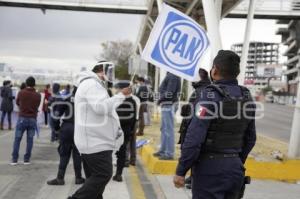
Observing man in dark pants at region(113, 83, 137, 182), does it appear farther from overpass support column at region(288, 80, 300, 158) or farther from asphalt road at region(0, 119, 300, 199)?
overpass support column at region(288, 80, 300, 158)

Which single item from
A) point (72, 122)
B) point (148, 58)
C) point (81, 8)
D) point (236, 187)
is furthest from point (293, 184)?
point (81, 8)

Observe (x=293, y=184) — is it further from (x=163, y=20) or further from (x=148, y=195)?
(x=163, y=20)

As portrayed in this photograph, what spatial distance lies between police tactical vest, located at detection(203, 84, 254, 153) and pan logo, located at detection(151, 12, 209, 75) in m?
4.30

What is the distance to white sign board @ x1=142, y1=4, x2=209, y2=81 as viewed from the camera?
28.4 ft

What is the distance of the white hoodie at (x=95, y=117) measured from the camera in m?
5.74

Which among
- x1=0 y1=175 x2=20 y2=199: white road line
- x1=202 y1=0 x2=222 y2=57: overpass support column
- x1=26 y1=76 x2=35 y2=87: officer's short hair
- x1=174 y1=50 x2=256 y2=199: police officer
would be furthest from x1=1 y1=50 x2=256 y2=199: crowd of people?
x1=202 y1=0 x2=222 y2=57: overpass support column

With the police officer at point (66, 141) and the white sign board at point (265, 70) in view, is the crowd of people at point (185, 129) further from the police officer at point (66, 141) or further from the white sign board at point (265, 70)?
the white sign board at point (265, 70)

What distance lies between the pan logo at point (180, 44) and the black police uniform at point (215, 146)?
431 cm

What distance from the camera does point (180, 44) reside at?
8.99m

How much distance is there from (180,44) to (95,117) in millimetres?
3510

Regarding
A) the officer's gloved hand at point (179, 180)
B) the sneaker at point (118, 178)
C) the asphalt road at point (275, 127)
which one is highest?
the officer's gloved hand at point (179, 180)

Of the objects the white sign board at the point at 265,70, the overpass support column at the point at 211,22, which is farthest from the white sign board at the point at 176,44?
the white sign board at the point at 265,70

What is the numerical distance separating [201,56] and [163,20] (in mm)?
863

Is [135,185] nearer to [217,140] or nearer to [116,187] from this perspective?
[116,187]
